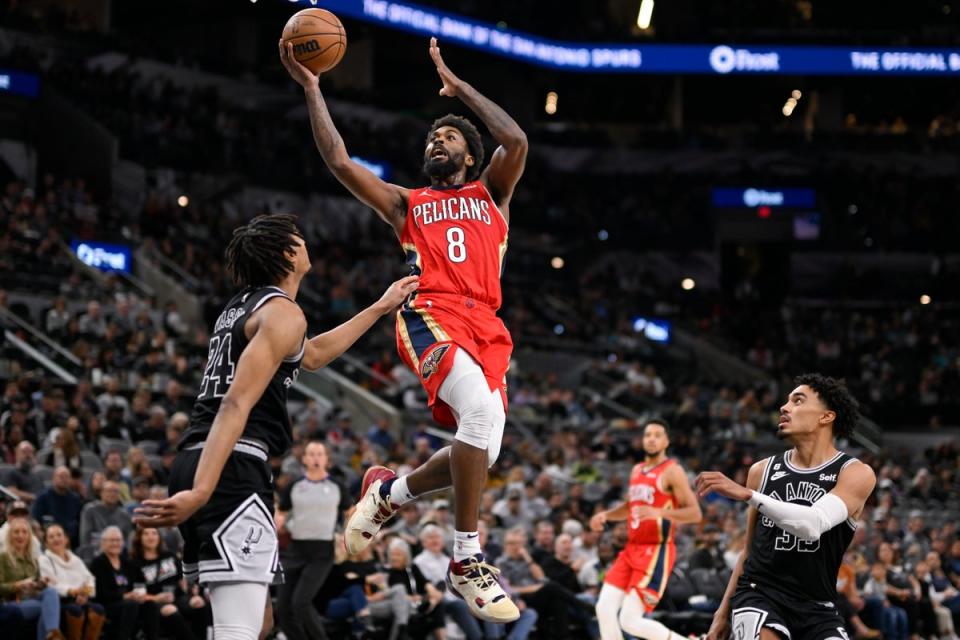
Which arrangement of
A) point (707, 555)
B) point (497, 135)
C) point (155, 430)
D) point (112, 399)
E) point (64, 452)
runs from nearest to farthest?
point (497, 135) → point (64, 452) → point (155, 430) → point (707, 555) → point (112, 399)

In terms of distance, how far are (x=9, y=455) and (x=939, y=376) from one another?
23.6 metres

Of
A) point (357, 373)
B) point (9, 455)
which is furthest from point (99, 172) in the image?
point (9, 455)

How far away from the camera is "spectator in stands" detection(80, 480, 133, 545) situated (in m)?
12.1

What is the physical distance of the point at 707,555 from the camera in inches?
614

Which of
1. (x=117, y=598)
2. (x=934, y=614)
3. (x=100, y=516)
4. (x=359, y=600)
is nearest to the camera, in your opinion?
(x=117, y=598)

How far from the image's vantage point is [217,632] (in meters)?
5.20

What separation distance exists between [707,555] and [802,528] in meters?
9.22

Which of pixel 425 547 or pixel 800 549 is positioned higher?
pixel 800 549

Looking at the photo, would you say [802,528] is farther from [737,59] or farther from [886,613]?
[737,59]

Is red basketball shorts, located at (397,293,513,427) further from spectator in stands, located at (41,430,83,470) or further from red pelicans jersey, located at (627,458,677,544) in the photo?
spectator in stands, located at (41,430,83,470)

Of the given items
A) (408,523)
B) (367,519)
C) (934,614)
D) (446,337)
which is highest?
(446,337)

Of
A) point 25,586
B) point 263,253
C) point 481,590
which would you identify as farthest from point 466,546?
point 25,586

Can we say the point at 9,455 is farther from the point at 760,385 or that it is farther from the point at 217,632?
the point at 760,385

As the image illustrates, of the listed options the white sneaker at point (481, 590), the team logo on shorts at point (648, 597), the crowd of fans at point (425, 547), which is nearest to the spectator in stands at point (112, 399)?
the crowd of fans at point (425, 547)
